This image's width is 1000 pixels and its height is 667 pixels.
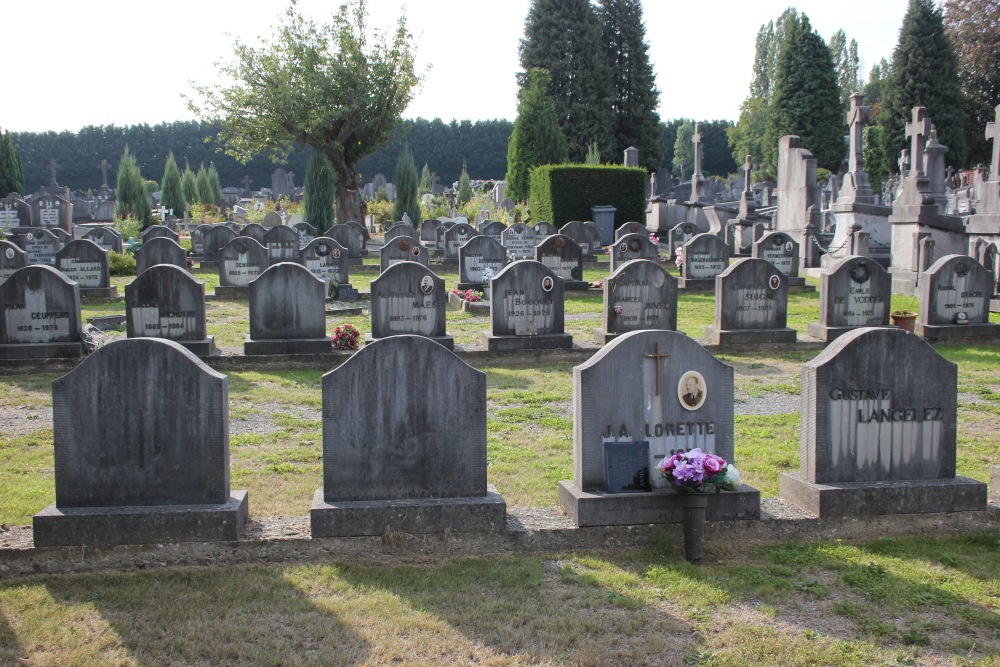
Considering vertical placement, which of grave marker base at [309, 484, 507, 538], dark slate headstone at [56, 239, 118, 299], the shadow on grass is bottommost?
the shadow on grass

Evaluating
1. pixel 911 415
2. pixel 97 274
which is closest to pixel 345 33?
pixel 97 274

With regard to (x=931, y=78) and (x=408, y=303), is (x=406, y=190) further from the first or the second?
(x=931, y=78)

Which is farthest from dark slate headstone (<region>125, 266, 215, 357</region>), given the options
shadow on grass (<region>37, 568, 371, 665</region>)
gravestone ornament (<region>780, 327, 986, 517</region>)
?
gravestone ornament (<region>780, 327, 986, 517</region>)

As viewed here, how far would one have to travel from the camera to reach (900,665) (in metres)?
3.70

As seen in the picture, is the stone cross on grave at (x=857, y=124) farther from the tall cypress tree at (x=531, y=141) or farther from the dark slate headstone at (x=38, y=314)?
the dark slate headstone at (x=38, y=314)

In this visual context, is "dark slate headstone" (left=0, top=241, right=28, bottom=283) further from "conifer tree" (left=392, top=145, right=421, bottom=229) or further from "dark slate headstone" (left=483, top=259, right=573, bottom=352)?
"conifer tree" (left=392, top=145, right=421, bottom=229)

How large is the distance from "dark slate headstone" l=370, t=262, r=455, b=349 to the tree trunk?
65.5 ft

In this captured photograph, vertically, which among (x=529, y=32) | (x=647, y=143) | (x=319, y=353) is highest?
(x=529, y=32)

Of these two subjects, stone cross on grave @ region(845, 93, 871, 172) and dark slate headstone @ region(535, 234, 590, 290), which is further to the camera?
stone cross on grave @ region(845, 93, 871, 172)

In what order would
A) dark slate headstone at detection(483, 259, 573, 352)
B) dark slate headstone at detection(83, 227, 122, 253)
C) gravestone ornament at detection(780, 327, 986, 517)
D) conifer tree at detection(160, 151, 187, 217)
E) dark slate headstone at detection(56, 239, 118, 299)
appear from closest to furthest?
gravestone ornament at detection(780, 327, 986, 517) < dark slate headstone at detection(483, 259, 573, 352) < dark slate headstone at detection(56, 239, 118, 299) < dark slate headstone at detection(83, 227, 122, 253) < conifer tree at detection(160, 151, 187, 217)

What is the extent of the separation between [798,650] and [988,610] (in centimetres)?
109

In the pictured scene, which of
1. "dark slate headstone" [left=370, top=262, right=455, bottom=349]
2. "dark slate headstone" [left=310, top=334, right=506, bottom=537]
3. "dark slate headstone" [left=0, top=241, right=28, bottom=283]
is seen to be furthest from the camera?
"dark slate headstone" [left=0, top=241, right=28, bottom=283]

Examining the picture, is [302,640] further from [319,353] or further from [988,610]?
[319,353]

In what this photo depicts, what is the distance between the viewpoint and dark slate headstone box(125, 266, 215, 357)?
10.8 metres
